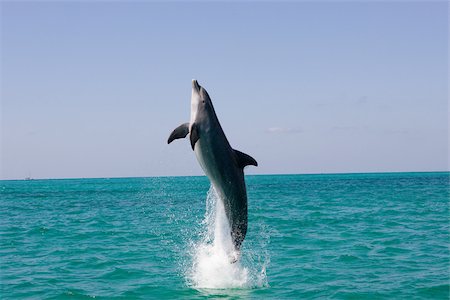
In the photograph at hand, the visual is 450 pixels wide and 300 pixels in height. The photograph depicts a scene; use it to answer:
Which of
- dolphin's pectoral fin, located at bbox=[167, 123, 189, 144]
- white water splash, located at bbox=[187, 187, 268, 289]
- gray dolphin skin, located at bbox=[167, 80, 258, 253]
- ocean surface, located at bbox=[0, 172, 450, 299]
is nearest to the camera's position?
gray dolphin skin, located at bbox=[167, 80, 258, 253]

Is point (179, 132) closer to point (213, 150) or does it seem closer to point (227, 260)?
point (213, 150)

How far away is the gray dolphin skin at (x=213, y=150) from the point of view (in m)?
A: 9.26

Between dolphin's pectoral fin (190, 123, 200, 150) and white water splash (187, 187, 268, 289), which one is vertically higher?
dolphin's pectoral fin (190, 123, 200, 150)

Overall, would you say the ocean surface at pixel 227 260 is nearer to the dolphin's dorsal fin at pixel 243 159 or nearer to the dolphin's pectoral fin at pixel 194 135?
the dolphin's dorsal fin at pixel 243 159

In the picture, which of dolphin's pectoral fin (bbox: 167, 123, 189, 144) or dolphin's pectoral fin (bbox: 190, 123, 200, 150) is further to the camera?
dolphin's pectoral fin (bbox: 167, 123, 189, 144)

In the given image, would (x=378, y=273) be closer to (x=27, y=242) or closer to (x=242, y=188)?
(x=242, y=188)

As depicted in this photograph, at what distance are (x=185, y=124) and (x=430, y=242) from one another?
14.5 meters

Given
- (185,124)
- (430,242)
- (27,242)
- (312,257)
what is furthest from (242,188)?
(27,242)

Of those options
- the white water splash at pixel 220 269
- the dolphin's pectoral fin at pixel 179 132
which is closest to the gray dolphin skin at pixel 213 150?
the dolphin's pectoral fin at pixel 179 132

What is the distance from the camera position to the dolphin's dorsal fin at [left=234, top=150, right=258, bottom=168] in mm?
9477

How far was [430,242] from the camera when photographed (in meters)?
20.4

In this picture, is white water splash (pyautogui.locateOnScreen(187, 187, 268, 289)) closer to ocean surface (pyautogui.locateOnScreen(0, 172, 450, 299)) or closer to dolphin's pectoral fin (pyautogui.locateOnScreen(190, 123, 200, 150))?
ocean surface (pyautogui.locateOnScreen(0, 172, 450, 299))

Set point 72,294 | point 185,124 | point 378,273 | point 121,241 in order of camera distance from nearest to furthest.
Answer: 1. point 185,124
2. point 72,294
3. point 378,273
4. point 121,241

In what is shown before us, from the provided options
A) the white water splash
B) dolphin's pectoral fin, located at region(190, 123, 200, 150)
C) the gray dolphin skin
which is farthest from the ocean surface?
dolphin's pectoral fin, located at region(190, 123, 200, 150)
